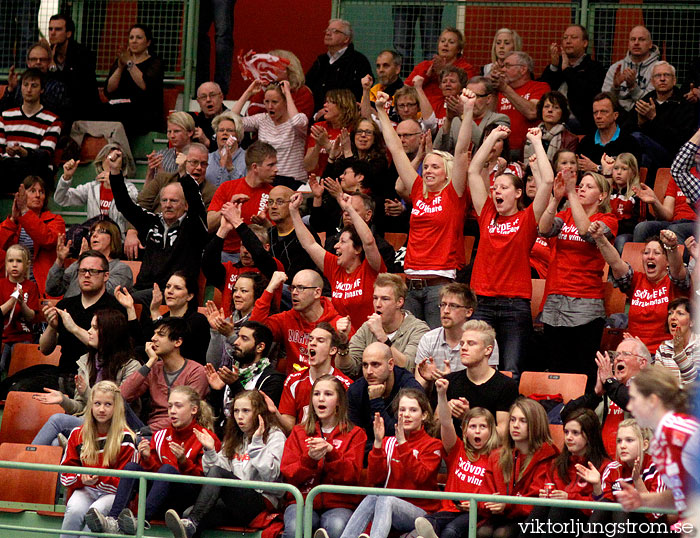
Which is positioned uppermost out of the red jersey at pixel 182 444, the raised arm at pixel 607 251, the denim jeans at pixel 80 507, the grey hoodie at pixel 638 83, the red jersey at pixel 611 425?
the grey hoodie at pixel 638 83

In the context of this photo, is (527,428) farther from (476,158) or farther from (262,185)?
(262,185)

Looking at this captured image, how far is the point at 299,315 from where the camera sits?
8.66 meters

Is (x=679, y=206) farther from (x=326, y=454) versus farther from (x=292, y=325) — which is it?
(x=326, y=454)

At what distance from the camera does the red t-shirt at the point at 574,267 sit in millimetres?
8531

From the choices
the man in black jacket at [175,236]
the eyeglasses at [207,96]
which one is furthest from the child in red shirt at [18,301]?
the eyeglasses at [207,96]

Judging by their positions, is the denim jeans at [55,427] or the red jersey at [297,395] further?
the denim jeans at [55,427]

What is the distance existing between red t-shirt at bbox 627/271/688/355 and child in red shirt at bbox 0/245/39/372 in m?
4.58

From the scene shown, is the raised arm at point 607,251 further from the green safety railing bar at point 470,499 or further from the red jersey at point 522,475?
the green safety railing bar at point 470,499

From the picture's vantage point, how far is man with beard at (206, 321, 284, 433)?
8094 millimetres

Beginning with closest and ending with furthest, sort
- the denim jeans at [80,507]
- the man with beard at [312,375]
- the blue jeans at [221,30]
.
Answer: the denim jeans at [80,507] < the man with beard at [312,375] < the blue jeans at [221,30]

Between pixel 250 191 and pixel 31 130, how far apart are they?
8.11ft

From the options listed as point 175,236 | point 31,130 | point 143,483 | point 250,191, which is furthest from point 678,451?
point 31,130

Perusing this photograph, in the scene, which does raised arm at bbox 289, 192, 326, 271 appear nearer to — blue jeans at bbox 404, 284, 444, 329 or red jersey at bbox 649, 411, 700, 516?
blue jeans at bbox 404, 284, 444, 329

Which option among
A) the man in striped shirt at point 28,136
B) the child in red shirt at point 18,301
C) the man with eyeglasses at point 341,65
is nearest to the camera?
the child in red shirt at point 18,301
